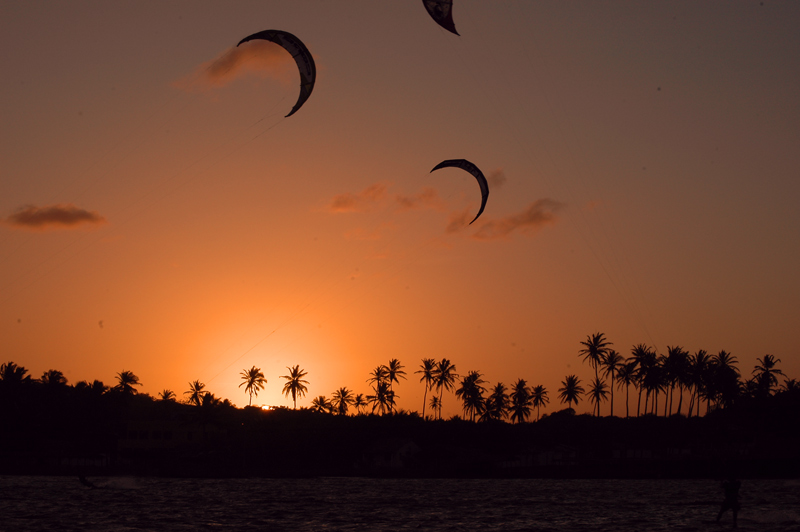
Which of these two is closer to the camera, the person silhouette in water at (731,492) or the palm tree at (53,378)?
the person silhouette in water at (731,492)

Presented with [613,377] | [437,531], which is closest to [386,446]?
[613,377]

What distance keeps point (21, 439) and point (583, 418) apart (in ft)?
255

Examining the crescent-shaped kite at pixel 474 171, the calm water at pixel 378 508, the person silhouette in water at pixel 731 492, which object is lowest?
the calm water at pixel 378 508

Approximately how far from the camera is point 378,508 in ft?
144

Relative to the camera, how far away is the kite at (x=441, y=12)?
87.6 feet

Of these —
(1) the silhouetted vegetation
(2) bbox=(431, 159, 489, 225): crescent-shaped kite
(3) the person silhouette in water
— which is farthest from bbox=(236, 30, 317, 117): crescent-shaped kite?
(1) the silhouetted vegetation

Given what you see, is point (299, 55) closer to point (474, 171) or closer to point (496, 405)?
point (474, 171)

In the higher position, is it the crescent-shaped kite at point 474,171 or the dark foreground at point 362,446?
the crescent-shaped kite at point 474,171

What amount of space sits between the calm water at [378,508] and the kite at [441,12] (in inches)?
824

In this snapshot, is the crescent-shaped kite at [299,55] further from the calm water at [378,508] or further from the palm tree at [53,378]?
the palm tree at [53,378]

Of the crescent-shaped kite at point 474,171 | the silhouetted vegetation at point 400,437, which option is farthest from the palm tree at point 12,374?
the crescent-shaped kite at point 474,171

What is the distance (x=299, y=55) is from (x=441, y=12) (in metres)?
7.02

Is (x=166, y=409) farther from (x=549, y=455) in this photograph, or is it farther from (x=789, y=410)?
(x=789, y=410)

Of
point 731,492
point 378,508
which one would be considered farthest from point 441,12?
point 378,508
